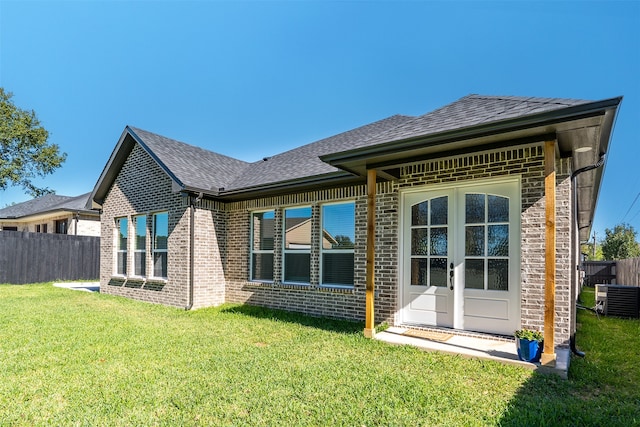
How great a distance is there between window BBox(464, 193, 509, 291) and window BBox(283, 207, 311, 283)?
145 inches

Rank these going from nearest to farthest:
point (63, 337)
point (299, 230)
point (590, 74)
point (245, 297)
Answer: point (63, 337) < point (299, 230) < point (245, 297) < point (590, 74)

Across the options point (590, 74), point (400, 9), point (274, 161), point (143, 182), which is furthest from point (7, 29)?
point (590, 74)

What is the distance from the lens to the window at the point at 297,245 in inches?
331

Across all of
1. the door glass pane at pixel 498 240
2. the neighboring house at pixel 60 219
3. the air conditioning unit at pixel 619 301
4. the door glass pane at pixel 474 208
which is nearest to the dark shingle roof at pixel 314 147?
the door glass pane at pixel 474 208

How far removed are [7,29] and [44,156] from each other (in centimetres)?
1394

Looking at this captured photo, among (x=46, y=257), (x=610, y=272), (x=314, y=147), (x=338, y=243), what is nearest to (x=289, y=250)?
(x=338, y=243)

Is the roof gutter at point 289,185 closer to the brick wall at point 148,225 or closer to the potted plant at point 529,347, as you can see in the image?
the brick wall at point 148,225

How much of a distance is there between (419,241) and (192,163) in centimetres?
754

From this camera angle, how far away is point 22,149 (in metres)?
27.3

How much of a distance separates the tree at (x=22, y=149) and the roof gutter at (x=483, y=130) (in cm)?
3071

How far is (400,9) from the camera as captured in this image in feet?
39.7

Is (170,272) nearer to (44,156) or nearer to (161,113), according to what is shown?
(161,113)

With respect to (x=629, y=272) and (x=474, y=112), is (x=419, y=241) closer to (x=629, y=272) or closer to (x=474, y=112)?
(x=474, y=112)

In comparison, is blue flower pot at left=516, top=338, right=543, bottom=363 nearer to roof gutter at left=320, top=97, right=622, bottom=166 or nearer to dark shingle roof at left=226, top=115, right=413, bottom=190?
roof gutter at left=320, top=97, right=622, bottom=166
